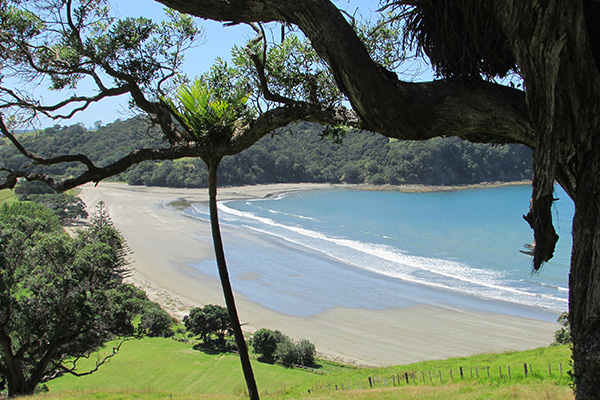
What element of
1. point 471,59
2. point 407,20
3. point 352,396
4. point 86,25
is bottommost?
point 352,396

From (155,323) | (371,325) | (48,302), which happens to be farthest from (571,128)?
(155,323)

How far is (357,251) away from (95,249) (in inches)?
859

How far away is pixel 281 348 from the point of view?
16.0m

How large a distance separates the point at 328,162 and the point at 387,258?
60723 millimetres

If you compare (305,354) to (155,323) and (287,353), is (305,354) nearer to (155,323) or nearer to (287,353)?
(287,353)

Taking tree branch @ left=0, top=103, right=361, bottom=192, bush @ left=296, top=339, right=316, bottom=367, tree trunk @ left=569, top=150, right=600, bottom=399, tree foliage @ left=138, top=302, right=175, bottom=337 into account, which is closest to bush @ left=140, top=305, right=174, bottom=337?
tree foliage @ left=138, top=302, right=175, bottom=337

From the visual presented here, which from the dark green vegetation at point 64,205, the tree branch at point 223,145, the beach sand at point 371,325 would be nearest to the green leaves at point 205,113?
the tree branch at point 223,145

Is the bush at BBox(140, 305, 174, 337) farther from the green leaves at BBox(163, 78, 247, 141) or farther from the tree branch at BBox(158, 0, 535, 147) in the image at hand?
the tree branch at BBox(158, 0, 535, 147)

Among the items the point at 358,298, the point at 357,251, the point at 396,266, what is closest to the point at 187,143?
the point at 358,298

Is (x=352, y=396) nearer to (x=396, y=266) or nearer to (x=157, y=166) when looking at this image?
(x=396, y=266)

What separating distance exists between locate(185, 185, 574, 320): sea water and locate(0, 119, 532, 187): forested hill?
68.0 feet

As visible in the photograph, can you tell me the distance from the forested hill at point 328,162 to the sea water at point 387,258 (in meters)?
20.7

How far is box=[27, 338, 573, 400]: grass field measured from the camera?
9286 millimetres

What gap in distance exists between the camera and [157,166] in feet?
Result: 253
